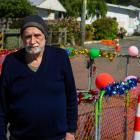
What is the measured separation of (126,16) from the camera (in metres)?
56.1

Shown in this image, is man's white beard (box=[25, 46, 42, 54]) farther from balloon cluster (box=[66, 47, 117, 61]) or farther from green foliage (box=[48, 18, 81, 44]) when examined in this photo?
green foliage (box=[48, 18, 81, 44])

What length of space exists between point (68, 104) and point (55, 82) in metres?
0.25

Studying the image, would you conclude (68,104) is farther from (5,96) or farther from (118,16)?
(118,16)

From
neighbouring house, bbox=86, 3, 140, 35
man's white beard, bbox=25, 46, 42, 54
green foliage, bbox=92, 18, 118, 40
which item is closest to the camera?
man's white beard, bbox=25, 46, 42, 54

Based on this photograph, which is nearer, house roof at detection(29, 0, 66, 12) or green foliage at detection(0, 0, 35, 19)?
green foliage at detection(0, 0, 35, 19)

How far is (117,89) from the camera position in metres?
6.37

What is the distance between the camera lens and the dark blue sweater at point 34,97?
3.97m

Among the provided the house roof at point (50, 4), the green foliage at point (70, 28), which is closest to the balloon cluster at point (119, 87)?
the green foliage at point (70, 28)

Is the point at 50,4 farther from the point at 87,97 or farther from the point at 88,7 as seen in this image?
the point at 87,97

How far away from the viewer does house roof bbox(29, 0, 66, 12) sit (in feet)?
136

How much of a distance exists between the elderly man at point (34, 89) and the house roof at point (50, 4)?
36.7m

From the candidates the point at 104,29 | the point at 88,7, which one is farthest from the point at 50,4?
the point at 104,29

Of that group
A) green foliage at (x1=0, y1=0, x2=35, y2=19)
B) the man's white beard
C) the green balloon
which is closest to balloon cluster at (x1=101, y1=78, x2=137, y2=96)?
the man's white beard

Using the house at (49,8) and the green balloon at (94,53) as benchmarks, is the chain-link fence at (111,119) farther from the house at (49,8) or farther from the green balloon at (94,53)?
the house at (49,8)
